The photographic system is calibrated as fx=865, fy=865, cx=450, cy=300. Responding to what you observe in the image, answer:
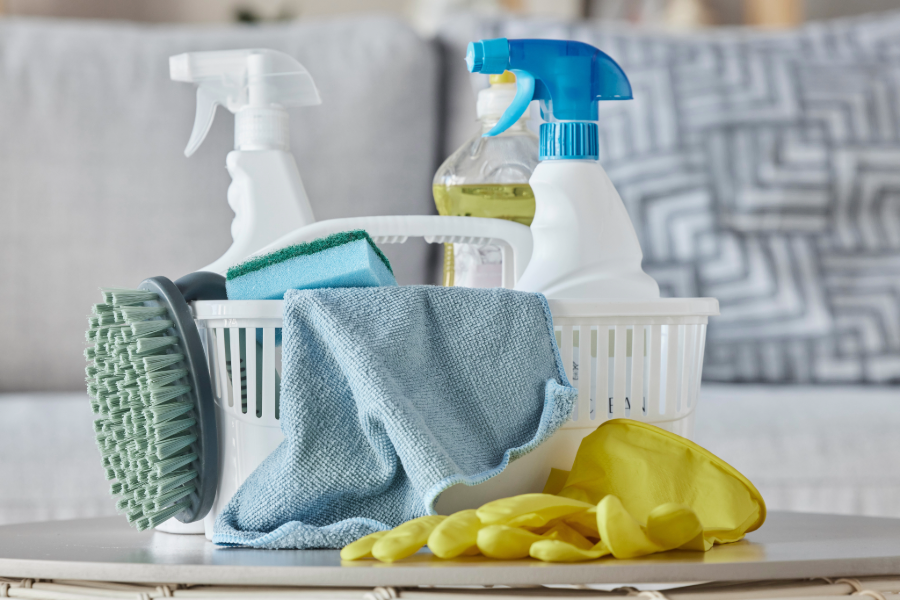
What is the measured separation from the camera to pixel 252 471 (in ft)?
1.45

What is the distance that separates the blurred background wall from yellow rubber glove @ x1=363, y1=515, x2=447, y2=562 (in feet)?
7.00

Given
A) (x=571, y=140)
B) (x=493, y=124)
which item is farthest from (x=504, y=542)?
(x=493, y=124)

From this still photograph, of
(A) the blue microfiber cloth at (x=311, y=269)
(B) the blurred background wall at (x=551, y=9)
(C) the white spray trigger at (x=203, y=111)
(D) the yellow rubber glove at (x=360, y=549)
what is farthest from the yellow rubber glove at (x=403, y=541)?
(B) the blurred background wall at (x=551, y=9)

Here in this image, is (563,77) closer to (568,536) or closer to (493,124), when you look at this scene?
(493,124)

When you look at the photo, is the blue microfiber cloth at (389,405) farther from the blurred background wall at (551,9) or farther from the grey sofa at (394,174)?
the blurred background wall at (551,9)

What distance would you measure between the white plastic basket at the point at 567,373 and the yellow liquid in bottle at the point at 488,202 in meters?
0.12

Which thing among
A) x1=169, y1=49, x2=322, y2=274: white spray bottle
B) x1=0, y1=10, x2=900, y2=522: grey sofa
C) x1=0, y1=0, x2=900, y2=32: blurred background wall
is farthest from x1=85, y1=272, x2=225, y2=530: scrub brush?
x1=0, y1=0, x2=900, y2=32: blurred background wall

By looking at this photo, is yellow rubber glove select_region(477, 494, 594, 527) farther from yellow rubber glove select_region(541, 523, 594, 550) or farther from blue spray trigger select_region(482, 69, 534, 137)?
blue spray trigger select_region(482, 69, 534, 137)

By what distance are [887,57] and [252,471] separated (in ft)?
4.01

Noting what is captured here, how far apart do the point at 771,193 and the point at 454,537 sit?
3.35ft

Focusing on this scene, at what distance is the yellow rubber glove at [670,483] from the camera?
0.41 meters

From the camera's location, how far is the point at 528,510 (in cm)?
36

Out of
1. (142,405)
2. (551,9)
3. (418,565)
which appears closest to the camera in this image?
(418,565)

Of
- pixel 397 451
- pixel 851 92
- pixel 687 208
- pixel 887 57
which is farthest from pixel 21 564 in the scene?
pixel 887 57
